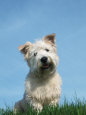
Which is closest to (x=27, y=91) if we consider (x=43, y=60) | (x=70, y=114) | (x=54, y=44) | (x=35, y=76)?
(x=35, y=76)

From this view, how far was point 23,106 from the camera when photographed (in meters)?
9.27

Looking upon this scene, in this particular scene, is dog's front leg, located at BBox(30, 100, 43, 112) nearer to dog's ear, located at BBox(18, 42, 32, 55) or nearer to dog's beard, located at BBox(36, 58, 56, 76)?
dog's beard, located at BBox(36, 58, 56, 76)

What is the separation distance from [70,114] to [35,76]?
→ 2.59 metres

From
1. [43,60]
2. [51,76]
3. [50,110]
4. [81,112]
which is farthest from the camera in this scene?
[51,76]

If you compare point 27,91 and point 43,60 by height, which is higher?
point 43,60

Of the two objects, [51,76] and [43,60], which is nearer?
[43,60]

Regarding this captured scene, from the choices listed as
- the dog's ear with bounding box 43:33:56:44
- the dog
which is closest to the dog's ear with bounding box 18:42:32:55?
the dog

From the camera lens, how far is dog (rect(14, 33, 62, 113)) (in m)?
8.57

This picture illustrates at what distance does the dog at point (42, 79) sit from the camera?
8570mm

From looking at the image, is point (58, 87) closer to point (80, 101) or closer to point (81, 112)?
point (80, 101)

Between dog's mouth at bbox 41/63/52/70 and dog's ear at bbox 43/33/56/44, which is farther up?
dog's ear at bbox 43/33/56/44

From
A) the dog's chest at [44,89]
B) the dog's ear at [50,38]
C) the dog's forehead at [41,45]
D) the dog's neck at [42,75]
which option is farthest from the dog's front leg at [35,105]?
the dog's ear at [50,38]

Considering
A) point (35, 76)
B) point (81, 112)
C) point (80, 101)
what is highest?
point (35, 76)

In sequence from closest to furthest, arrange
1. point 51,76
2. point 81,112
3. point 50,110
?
1. point 81,112
2. point 50,110
3. point 51,76
